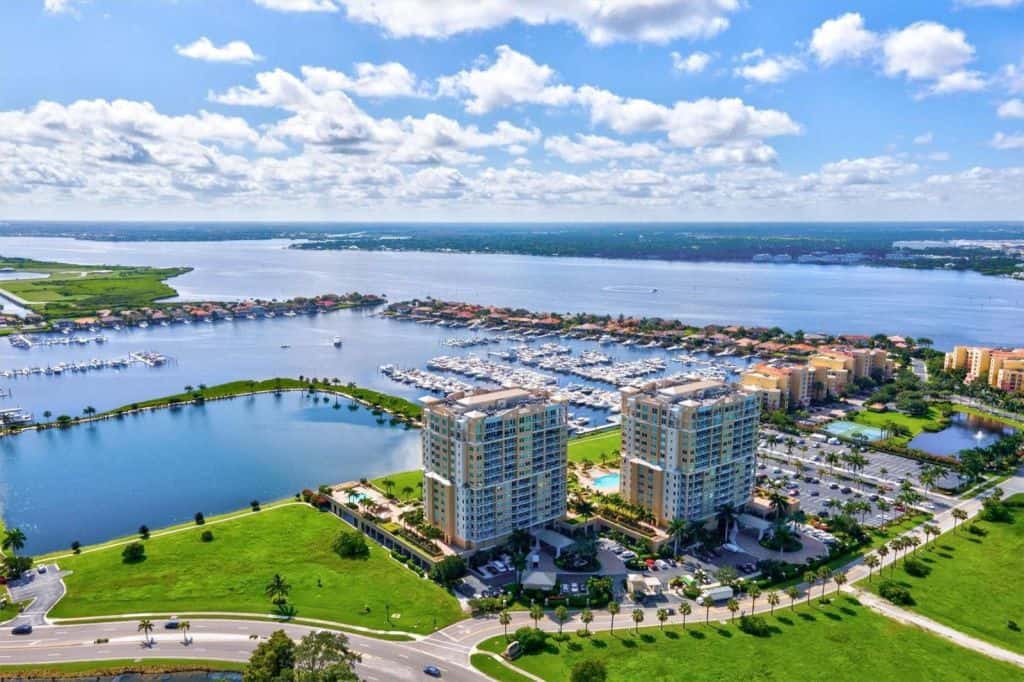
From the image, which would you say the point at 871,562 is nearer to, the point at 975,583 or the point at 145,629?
the point at 975,583

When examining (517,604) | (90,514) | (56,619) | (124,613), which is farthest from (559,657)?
(90,514)

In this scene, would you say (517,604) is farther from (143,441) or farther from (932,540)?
(143,441)

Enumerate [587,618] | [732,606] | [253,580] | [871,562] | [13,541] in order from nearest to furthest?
[587,618] → [732,606] → [253,580] → [871,562] → [13,541]

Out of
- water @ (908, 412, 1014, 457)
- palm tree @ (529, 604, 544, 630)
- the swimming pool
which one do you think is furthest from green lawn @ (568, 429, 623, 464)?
water @ (908, 412, 1014, 457)

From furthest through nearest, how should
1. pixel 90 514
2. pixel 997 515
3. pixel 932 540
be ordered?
pixel 90 514 < pixel 997 515 < pixel 932 540

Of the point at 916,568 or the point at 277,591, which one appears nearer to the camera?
the point at 277,591

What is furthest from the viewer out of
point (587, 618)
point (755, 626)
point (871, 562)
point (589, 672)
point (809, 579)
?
point (871, 562)

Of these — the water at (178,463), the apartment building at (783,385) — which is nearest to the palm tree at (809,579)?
the water at (178,463)

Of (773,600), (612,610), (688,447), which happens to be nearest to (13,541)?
(612,610)
